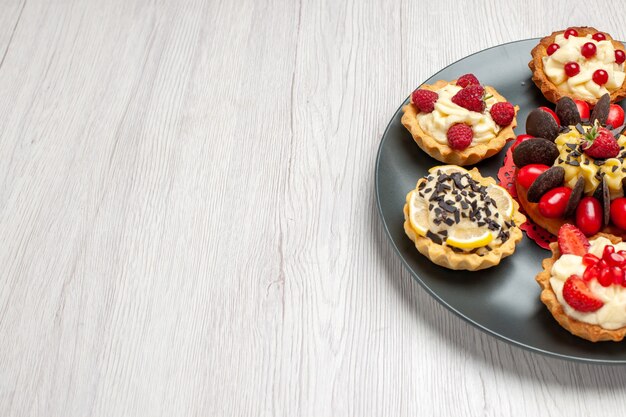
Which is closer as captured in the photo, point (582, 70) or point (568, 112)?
point (568, 112)

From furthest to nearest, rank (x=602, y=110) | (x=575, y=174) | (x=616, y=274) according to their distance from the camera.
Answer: (x=602, y=110), (x=575, y=174), (x=616, y=274)

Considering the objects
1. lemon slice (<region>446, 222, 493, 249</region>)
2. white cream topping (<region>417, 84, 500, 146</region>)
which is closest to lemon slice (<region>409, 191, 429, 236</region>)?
lemon slice (<region>446, 222, 493, 249</region>)

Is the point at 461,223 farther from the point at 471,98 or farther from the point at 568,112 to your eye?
the point at 568,112

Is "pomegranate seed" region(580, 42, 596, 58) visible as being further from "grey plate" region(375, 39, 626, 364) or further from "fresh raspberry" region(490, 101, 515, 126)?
"fresh raspberry" region(490, 101, 515, 126)

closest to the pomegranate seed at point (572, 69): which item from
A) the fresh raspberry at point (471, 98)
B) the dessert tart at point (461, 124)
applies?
the dessert tart at point (461, 124)

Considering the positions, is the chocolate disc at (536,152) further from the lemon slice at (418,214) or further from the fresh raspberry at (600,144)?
the lemon slice at (418,214)

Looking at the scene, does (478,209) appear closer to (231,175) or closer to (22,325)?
(231,175)

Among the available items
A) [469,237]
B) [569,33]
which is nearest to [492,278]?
[469,237]
